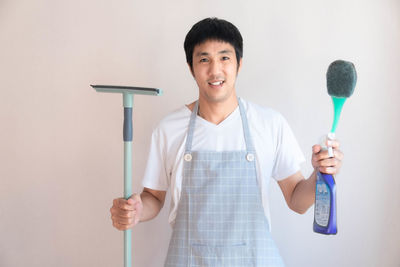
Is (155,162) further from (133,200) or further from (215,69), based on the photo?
(215,69)

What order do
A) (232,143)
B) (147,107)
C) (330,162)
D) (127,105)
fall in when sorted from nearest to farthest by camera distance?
1. (330,162)
2. (127,105)
3. (232,143)
4. (147,107)

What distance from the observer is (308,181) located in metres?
1.12

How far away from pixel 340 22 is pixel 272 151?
1.82ft

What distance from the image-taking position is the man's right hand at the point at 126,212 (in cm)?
110

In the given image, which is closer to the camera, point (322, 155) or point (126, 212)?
point (322, 155)

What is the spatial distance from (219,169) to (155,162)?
9.1 inches

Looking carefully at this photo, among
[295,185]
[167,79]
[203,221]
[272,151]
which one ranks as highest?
[167,79]

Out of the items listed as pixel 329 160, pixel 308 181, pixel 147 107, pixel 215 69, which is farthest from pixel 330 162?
pixel 147 107

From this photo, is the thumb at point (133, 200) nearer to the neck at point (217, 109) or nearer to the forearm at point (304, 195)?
the neck at point (217, 109)

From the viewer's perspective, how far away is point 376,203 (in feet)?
4.54

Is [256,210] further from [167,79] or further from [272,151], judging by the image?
[167,79]

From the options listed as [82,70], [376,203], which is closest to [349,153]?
[376,203]

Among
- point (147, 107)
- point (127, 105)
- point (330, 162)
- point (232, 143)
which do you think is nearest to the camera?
point (330, 162)

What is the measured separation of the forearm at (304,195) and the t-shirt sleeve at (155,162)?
1.39 feet
